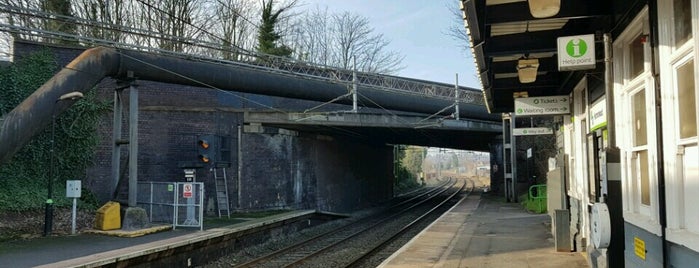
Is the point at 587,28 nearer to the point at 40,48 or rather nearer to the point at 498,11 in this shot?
the point at 498,11

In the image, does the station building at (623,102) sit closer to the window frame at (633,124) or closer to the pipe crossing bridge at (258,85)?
the window frame at (633,124)

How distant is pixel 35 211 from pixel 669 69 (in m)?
16.7

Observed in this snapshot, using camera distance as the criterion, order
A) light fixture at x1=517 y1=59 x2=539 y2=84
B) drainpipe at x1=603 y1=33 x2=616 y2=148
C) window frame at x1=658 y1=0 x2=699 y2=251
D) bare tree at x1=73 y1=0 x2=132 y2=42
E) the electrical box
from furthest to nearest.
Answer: bare tree at x1=73 y1=0 x2=132 y2=42
the electrical box
light fixture at x1=517 y1=59 x2=539 y2=84
drainpipe at x1=603 y1=33 x2=616 y2=148
window frame at x1=658 y1=0 x2=699 y2=251

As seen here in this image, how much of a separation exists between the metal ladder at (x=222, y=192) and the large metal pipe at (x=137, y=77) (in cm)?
502

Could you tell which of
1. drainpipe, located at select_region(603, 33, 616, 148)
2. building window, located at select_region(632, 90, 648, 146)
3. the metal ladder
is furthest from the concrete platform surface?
the metal ladder

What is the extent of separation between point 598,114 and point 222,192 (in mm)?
17288

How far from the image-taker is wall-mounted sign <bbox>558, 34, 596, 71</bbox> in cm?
629

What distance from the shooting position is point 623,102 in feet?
19.8

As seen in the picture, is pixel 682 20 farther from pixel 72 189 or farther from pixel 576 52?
pixel 72 189

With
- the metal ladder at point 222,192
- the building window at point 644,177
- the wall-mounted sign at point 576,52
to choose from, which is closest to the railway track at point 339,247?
the metal ladder at point 222,192

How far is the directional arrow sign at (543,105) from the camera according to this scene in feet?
35.6

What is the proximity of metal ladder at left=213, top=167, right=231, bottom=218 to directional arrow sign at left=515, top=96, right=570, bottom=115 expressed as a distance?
13.9 m

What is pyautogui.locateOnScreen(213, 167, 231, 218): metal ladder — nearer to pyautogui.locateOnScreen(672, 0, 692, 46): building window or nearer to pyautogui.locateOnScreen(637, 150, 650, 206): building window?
pyautogui.locateOnScreen(637, 150, 650, 206): building window

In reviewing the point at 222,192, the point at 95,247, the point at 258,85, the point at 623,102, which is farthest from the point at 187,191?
the point at 623,102
